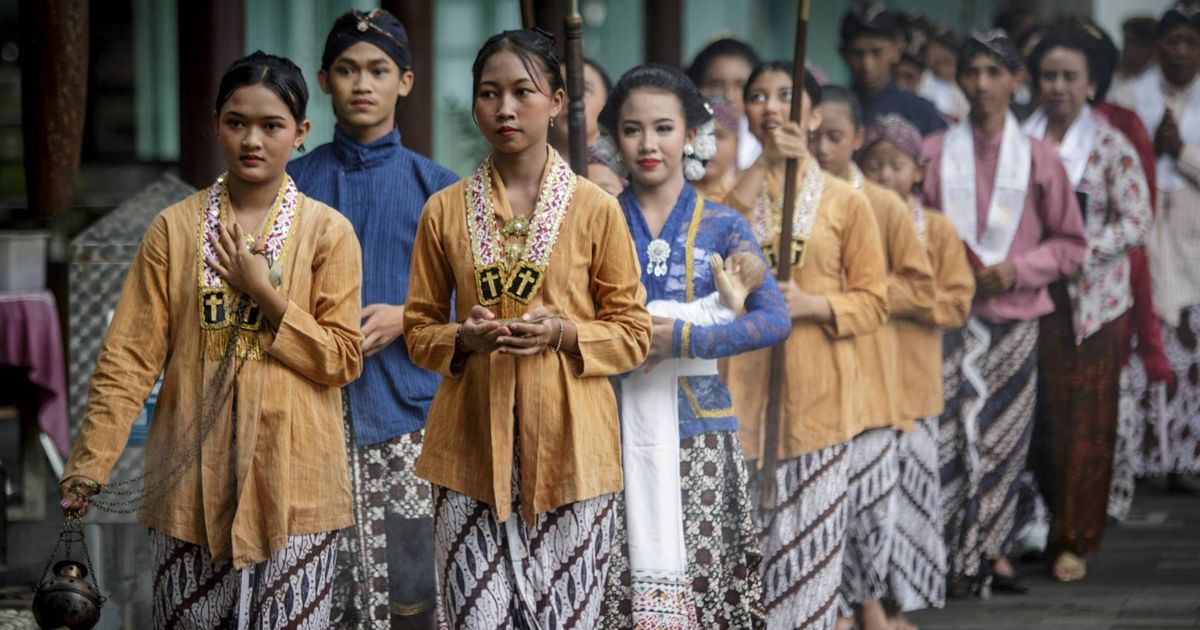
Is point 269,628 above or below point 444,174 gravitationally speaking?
below

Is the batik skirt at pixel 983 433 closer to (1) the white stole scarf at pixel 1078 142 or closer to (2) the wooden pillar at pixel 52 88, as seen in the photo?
(1) the white stole scarf at pixel 1078 142

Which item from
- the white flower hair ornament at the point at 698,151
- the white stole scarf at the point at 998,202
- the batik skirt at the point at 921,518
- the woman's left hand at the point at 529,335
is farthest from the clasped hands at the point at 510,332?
the white stole scarf at the point at 998,202

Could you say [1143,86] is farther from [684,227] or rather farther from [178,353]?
[178,353]

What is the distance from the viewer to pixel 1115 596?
8141 mm

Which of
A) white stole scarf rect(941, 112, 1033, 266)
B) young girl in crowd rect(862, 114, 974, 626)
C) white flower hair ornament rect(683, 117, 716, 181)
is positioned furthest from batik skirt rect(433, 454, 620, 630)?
white stole scarf rect(941, 112, 1033, 266)

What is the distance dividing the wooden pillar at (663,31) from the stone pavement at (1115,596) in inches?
122

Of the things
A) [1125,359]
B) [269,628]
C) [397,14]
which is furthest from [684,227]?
[1125,359]

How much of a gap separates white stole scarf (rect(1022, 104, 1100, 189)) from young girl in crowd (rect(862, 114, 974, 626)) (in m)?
1.06

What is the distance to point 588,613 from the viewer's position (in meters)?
5.16

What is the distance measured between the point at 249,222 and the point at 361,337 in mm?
416

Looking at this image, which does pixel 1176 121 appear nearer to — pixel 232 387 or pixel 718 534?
pixel 718 534

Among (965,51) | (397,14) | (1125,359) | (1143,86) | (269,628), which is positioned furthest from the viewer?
(1143,86)

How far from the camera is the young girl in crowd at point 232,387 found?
5023mm

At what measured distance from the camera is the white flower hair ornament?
20.4ft
